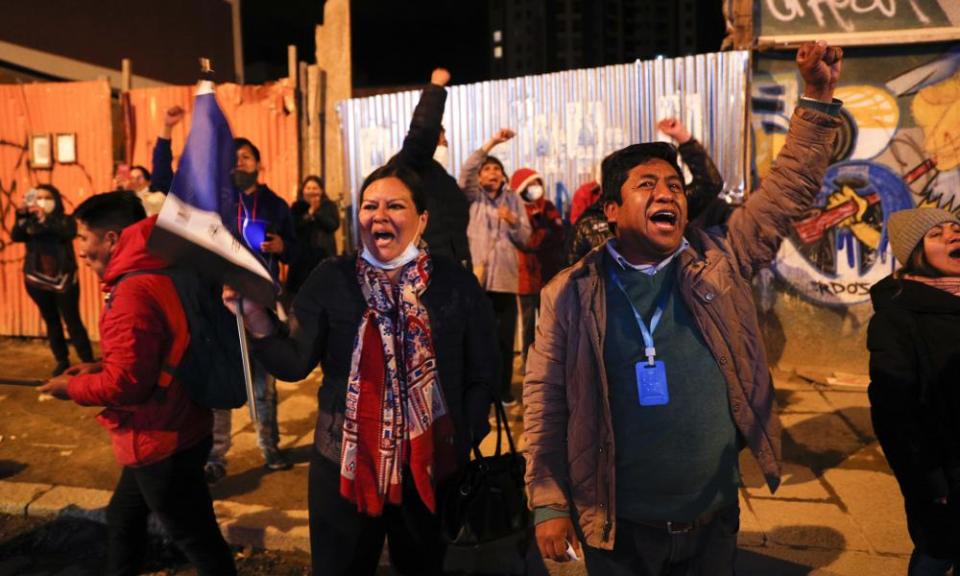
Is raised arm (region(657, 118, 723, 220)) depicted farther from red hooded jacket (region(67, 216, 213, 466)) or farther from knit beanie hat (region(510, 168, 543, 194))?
knit beanie hat (region(510, 168, 543, 194))

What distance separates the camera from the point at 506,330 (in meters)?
6.46

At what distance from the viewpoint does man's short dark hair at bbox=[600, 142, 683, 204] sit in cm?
229

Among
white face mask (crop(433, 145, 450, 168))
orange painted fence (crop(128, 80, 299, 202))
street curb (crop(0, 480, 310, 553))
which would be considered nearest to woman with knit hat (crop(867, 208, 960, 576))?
street curb (crop(0, 480, 310, 553))

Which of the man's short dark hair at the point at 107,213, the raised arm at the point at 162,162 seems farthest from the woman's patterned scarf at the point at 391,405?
the raised arm at the point at 162,162

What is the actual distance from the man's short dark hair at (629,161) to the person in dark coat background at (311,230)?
307 centimetres

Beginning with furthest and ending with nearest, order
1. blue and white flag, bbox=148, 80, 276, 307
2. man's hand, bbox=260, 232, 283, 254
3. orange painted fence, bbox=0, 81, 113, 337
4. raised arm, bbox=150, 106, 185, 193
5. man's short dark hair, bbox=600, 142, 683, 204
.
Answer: orange painted fence, bbox=0, 81, 113, 337
man's hand, bbox=260, 232, 283, 254
raised arm, bbox=150, 106, 185, 193
man's short dark hair, bbox=600, 142, 683, 204
blue and white flag, bbox=148, 80, 276, 307

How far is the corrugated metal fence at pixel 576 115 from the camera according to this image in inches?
263

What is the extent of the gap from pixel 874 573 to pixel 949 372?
1.37 m

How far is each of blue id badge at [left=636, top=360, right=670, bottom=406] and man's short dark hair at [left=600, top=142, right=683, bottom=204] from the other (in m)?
0.54

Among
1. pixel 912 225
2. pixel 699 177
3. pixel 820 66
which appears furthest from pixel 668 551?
pixel 699 177

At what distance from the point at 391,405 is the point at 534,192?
190 inches

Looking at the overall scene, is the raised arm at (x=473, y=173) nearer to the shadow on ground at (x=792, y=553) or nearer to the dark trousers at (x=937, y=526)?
the shadow on ground at (x=792, y=553)

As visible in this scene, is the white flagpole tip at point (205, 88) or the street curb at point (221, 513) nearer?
the white flagpole tip at point (205, 88)

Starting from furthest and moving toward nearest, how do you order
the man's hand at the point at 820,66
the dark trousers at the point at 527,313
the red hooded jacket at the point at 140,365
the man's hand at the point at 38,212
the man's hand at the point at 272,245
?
1. the man's hand at the point at 38,212
2. the dark trousers at the point at 527,313
3. the man's hand at the point at 272,245
4. the red hooded jacket at the point at 140,365
5. the man's hand at the point at 820,66
